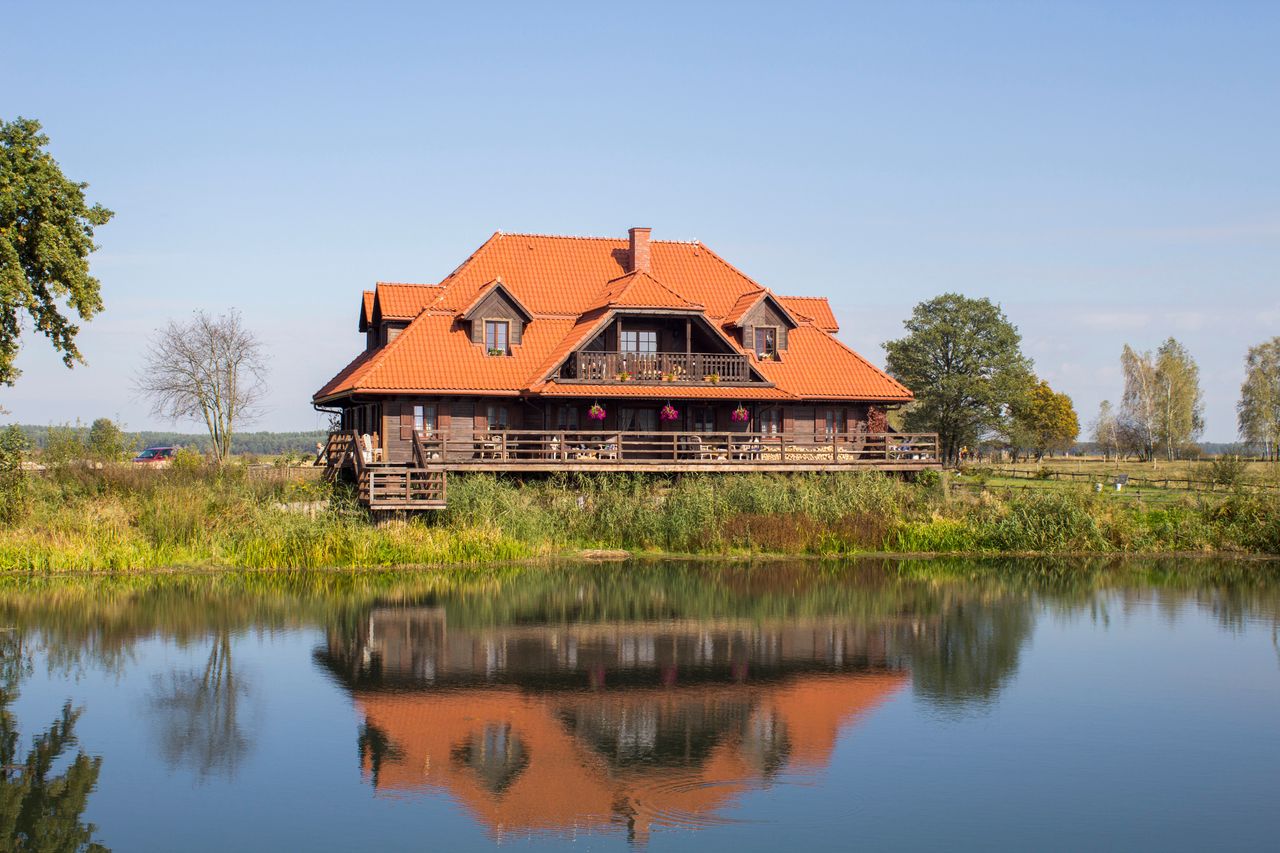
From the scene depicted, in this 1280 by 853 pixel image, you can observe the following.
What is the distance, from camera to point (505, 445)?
3875cm

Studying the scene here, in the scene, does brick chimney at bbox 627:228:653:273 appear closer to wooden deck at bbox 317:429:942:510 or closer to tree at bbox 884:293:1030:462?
wooden deck at bbox 317:429:942:510

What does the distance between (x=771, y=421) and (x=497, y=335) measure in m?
10.7

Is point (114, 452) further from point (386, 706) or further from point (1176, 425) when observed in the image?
point (1176, 425)

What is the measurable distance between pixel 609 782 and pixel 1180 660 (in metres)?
13.0

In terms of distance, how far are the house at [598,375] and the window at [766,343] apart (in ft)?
0.31

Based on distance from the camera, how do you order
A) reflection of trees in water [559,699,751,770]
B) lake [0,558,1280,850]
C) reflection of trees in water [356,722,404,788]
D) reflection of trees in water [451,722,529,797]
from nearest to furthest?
lake [0,558,1280,850], reflection of trees in water [451,722,529,797], reflection of trees in water [356,722,404,788], reflection of trees in water [559,699,751,770]

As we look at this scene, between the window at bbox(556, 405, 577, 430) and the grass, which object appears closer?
the grass

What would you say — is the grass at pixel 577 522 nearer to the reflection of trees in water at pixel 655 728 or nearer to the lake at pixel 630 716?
the lake at pixel 630 716

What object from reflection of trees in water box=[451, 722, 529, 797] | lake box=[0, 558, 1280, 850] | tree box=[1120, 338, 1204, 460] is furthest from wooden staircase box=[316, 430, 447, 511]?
tree box=[1120, 338, 1204, 460]

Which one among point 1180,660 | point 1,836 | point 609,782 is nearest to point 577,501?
point 1180,660

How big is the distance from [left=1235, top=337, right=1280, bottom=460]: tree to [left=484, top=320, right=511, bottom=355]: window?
81991mm

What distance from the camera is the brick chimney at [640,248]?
158 ft

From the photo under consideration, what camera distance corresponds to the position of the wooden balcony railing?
38469 millimetres

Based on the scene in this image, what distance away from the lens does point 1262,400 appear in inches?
4195
